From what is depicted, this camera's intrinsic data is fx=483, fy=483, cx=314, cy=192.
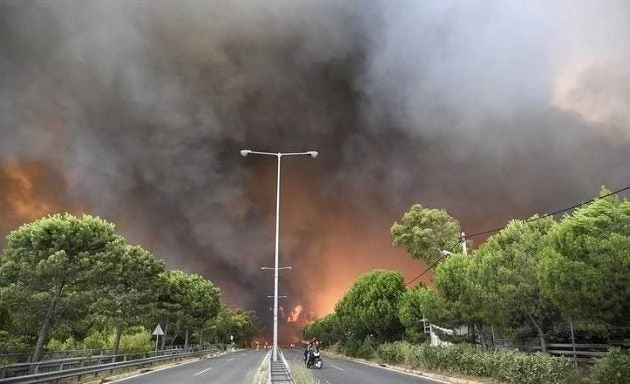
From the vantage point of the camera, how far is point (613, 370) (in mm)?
14531

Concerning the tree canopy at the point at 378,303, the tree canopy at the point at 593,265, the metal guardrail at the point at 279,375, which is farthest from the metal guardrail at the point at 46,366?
the tree canopy at the point at 378,303

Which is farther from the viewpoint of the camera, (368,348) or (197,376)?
(368,348)

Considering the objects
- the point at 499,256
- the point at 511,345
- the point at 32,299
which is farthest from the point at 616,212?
the point at 32,299

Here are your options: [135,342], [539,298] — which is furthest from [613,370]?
[135,342]

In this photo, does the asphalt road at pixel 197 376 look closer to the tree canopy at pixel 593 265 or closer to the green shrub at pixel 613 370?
the tree canopy at pixel 593 265

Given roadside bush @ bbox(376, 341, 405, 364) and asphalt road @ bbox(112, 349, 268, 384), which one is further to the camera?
roadside bush @ bbox(376, 341, 405, 364)

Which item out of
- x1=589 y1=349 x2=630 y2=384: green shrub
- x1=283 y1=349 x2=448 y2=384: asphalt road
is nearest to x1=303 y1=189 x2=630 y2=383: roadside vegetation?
x1=589 y1=349 x2=630 y2=384: green shrub

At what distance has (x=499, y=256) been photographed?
24.9 metres

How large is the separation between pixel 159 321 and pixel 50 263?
3828cm

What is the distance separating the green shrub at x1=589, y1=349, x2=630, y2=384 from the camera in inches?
555

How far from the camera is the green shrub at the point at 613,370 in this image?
14102mm

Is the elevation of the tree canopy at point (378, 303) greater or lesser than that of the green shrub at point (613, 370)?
greater

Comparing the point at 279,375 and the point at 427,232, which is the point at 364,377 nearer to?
the point at 279,375

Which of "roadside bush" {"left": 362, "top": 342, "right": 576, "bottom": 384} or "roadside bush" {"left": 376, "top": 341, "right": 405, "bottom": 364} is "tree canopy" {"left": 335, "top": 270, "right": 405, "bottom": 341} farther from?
"roadside bush" {"left": 362, "top": 342, "right": 576, "bottom": 384}
